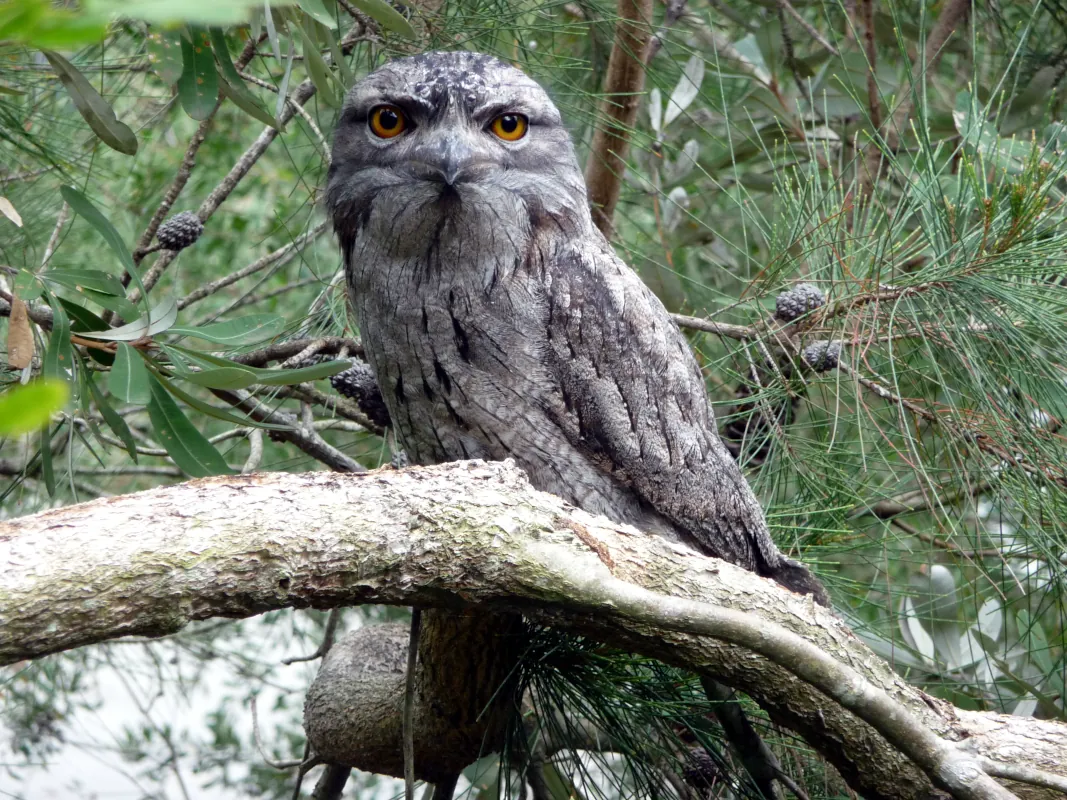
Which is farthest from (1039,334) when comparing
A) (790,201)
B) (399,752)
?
(399,752)

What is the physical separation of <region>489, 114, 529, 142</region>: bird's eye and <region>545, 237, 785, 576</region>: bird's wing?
0.27m

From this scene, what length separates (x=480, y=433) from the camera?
208 cm

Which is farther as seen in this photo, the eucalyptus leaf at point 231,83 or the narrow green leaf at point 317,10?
the eucalyptus leaf at point 231,83

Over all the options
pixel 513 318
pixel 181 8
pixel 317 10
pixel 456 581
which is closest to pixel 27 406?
pixel 181 8

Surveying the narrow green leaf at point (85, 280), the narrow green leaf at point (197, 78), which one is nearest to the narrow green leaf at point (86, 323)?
the narrow green leaf at point (85, 280)

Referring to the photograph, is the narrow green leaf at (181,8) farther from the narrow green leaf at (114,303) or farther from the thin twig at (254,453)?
the thin twig at (254,453)

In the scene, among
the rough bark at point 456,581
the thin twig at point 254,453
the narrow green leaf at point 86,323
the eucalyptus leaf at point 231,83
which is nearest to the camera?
the rough bark at point 456,581

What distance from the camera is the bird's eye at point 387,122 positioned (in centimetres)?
203

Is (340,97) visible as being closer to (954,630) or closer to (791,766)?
(791,766)

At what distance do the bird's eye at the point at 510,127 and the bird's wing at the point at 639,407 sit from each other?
0.87 feet

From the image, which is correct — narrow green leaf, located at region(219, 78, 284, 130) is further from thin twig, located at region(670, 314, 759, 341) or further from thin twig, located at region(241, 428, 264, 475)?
thin twig, located at region(670, 314, 759, 341)

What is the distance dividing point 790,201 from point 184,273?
3.63m

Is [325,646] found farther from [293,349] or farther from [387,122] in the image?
[387,122]

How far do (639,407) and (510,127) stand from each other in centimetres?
65
